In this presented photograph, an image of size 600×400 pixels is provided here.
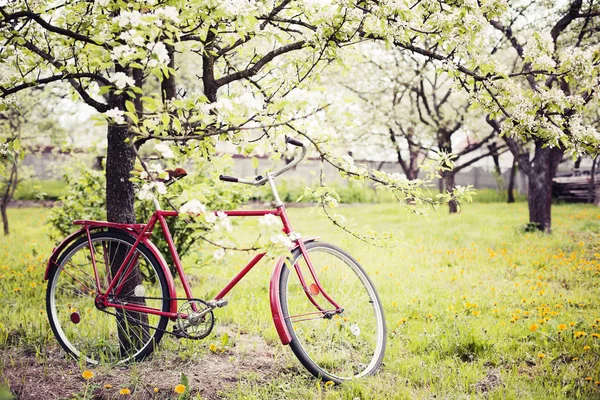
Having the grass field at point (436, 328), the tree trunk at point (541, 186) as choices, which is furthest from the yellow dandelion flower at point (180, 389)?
the tree trunk at point (541, 186)

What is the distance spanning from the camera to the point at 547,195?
9141 mm

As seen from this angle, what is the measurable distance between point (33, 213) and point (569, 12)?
575 inches

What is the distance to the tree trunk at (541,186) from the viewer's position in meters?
8.95

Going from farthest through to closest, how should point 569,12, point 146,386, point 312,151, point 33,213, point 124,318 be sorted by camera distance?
1. point 33,213
2. point 569,12
3. point 312,151
4. point 124,318
5. point 146,386

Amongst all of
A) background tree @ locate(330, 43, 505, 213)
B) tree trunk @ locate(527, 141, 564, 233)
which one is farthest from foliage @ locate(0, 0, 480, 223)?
background tree @ locate(330, 43, 505, 213)

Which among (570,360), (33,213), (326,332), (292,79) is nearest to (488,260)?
(570,360)

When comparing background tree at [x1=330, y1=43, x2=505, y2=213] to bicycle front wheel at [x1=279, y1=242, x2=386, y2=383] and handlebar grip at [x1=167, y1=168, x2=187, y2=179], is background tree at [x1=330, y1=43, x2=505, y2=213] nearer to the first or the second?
bicycle front wheel at [x1=279, y1=242, x2=386, y2=383]

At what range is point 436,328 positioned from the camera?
3961 mm

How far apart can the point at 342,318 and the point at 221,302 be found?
33.2 inches

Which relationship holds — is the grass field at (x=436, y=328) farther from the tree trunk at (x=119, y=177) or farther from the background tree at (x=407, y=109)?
the background tree at (x=407, y=109)

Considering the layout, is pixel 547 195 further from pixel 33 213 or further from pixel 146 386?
pixel 33 213

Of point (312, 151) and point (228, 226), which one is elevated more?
point (312, 151)

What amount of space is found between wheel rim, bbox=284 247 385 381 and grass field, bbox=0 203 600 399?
18cm

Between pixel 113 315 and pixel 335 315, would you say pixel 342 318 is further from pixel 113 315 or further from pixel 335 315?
pixel 113 315
